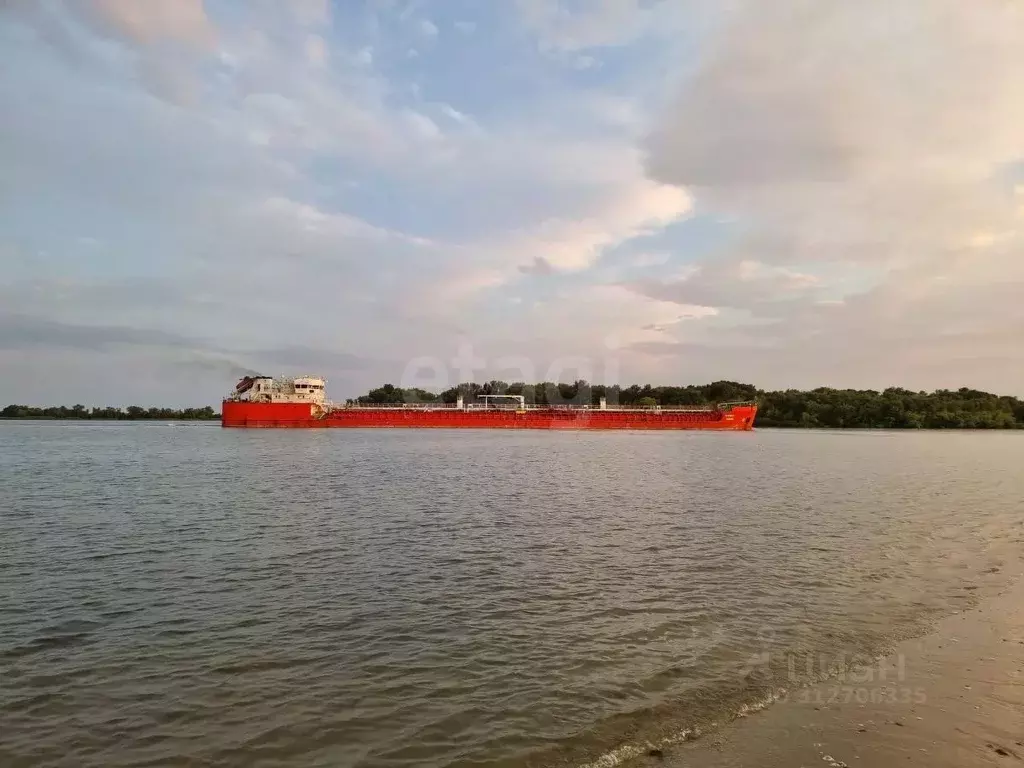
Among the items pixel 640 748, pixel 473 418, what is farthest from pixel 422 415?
pixel 640 748

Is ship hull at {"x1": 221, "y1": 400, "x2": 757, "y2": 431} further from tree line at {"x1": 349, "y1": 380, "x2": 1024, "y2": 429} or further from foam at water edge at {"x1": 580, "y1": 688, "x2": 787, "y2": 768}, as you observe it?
foam at water edge at {"x1": 580, "y1": 688, "x2": 787, "y2": 768}

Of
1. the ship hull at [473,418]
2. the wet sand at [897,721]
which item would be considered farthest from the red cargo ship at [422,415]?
the wet sand at [897,721]

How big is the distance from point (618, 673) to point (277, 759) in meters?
4.26

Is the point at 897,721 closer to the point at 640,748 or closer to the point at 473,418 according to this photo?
the point at 640,748

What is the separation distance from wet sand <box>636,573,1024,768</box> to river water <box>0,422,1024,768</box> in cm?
46

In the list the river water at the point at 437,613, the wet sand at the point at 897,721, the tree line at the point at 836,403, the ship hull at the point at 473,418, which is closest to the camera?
the wet sand at the point at 897,721

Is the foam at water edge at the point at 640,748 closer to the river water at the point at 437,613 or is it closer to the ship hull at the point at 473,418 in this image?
the river water at the point at 437,613

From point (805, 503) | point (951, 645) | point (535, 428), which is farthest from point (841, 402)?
point (951, 645)

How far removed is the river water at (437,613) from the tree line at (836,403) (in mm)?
102128

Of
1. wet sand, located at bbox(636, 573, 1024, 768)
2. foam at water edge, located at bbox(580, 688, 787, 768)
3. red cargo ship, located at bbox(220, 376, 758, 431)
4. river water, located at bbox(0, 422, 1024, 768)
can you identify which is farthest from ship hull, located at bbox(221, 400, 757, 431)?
foam at water edge, located at bbox(580, 688, 787, 768)

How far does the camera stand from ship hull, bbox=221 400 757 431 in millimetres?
89562

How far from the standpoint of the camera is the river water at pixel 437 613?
270 inches

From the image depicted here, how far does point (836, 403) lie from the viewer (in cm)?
14425

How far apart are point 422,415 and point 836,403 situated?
330 feet
